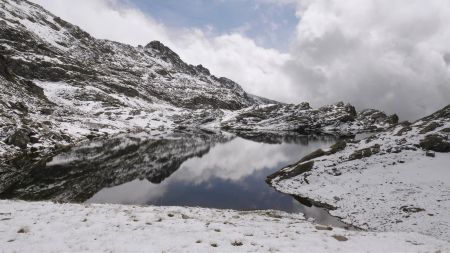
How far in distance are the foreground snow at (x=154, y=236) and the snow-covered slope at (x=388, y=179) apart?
10702mm

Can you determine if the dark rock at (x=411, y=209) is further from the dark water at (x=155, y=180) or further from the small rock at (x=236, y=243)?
the small rock at (x=236, y=243)

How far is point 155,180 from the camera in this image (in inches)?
2313

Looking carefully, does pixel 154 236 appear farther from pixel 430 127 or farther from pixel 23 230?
pixel 430 127

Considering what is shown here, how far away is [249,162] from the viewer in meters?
84.2

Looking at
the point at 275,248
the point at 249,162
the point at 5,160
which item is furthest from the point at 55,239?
the point at 249,162

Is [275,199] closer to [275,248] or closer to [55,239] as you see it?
[275,248]

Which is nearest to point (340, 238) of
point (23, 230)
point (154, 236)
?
point (154, 236)

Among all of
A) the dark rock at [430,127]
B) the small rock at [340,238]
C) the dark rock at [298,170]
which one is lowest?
the small rock at [340,238]

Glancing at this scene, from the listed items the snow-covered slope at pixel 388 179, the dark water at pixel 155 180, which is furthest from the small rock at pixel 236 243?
the dark water at pixel 155 180

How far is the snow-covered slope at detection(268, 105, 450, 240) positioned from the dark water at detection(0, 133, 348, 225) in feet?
11.1

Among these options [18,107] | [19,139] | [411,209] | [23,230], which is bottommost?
[23,230]

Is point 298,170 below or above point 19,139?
above

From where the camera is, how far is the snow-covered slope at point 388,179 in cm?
3259

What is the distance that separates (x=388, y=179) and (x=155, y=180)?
37.0 metres
